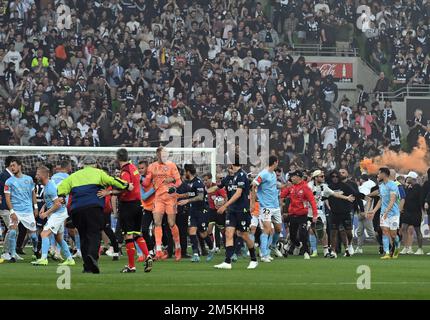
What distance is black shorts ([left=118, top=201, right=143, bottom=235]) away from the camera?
72.8ft

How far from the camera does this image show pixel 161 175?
27562mm

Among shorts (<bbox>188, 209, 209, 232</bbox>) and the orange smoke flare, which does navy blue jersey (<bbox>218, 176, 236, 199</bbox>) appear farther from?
the orange smoke flare

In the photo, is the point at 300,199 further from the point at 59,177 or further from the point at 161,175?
the point at 59,177

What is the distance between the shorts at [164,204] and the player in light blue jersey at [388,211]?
512cm

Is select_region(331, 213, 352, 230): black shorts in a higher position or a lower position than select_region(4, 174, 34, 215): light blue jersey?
lower

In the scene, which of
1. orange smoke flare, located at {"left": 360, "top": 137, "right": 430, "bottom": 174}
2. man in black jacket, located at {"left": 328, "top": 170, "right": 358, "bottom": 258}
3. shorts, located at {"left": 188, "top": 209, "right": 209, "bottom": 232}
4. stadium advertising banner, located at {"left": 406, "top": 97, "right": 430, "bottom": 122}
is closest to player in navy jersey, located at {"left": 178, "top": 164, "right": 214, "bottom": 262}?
shorts, located at {"left": 188, "top": 209, "right": 209, "bottom": 232}

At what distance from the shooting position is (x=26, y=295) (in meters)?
17.3

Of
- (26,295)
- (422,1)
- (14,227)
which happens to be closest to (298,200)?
(14,227)

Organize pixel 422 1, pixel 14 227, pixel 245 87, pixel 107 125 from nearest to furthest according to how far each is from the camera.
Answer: pixel 14 227, pixel 107 125, pixel 245 87, pixel 422 1

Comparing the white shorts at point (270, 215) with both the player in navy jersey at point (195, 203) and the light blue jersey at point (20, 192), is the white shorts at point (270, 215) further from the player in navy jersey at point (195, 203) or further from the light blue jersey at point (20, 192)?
the light blue jersey at point (20, 192)

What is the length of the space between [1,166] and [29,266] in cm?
1002

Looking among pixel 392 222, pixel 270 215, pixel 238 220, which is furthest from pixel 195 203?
pixel 238 220

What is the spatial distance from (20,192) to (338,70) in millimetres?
22123
